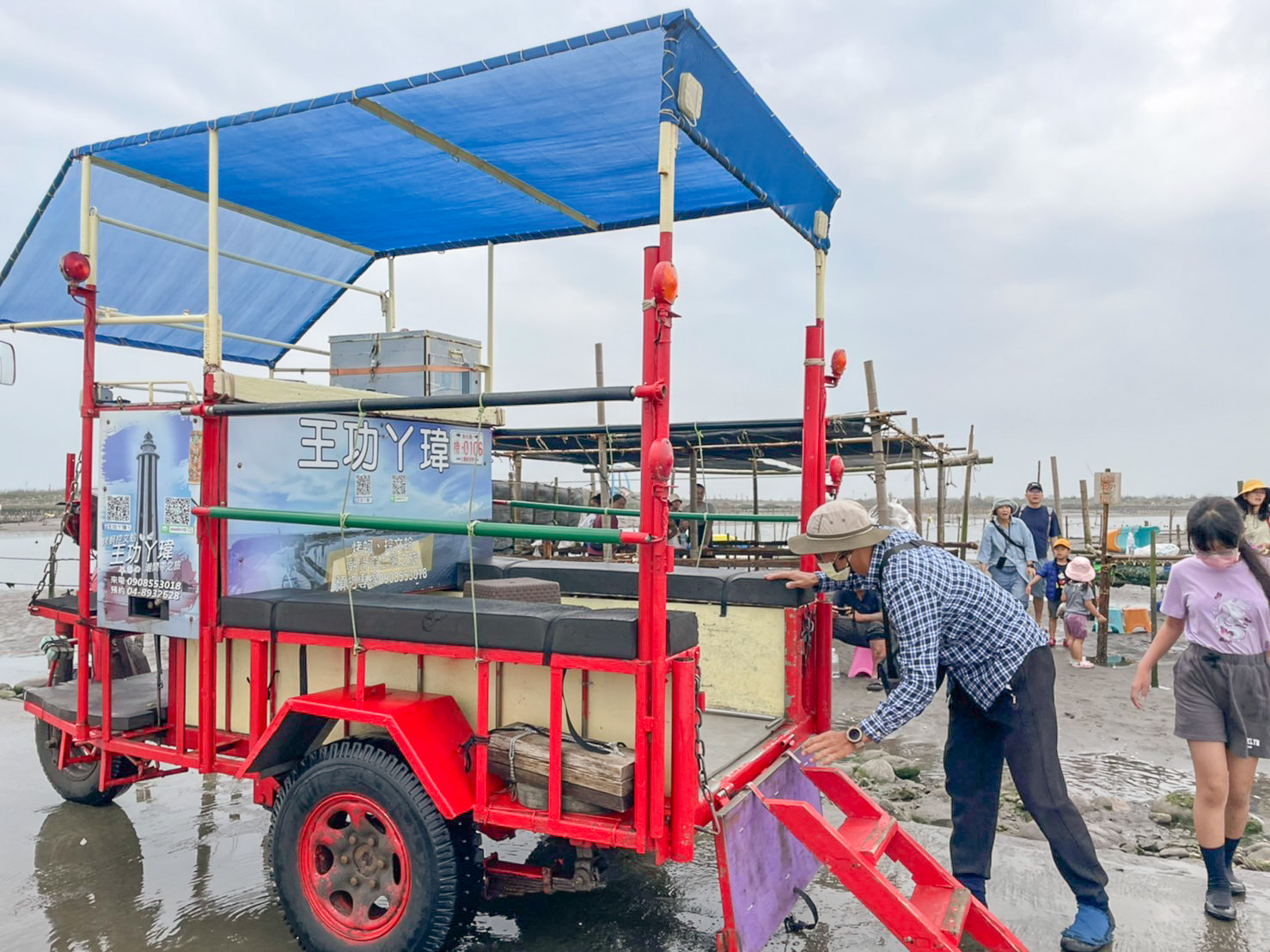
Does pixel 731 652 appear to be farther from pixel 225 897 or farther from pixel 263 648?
pixel 225 897

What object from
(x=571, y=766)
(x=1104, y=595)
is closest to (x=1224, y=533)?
(x=571, y=766)

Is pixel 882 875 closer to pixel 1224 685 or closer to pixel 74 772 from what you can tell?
pixel 1224 685

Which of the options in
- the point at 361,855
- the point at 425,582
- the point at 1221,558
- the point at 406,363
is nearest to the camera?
the point at 361,855

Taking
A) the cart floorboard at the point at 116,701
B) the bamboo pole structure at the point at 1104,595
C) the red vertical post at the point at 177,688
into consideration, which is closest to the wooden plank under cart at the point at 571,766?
the red vertical post at the point at 177,688

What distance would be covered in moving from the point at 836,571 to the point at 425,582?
7.36ft

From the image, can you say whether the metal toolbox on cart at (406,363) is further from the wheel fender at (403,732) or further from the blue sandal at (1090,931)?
the blue sandal at (1090,931)

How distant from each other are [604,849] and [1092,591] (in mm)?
9684

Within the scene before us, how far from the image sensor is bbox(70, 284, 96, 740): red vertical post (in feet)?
13.1

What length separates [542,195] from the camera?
4961mm

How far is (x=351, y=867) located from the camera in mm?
3203

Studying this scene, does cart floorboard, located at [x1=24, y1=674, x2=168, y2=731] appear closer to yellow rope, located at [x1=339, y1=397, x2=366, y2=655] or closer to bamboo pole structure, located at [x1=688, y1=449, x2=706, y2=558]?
yellow rope, located at [x1=339, y1=397, x2=366, y2=655]

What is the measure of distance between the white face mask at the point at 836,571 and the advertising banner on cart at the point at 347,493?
1532mm

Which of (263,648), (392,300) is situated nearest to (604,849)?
(263,648)

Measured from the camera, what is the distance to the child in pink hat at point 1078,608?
9.36 meters
